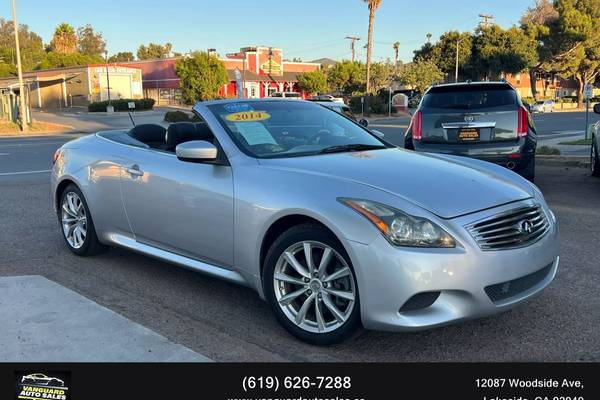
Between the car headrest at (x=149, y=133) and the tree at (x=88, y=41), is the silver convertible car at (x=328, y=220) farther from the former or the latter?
the tree at (x=88, y=41)

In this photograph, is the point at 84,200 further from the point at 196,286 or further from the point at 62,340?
the point at 62,340

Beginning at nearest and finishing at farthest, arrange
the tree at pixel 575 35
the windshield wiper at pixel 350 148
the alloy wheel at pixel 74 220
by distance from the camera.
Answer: the windshield wiper at pixel 350 148, the alloy wheel at pixel 74 220, the tree at pixel 575 35

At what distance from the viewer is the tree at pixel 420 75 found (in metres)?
57.3

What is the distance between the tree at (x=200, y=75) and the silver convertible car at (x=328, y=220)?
41.6 m

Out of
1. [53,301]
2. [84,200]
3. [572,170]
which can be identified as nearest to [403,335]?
[53,301]

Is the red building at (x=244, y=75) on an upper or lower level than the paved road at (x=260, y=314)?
upper

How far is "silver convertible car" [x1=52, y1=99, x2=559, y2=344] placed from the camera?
3150 millimetres

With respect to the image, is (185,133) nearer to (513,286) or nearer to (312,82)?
(513,286)

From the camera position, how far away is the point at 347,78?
66.7 m

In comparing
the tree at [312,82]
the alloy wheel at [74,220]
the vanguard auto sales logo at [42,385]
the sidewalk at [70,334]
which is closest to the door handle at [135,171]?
the alloy wheel at [74,220]

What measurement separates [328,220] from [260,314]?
1.13 meters

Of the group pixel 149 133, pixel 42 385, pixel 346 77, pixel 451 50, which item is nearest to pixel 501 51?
pixel 451 50

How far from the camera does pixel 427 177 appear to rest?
3676 mm

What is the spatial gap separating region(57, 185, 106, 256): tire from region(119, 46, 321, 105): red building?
174 ft
